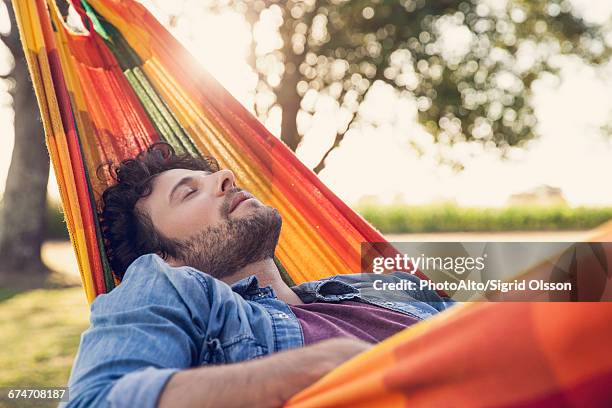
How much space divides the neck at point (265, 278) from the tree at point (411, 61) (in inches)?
222

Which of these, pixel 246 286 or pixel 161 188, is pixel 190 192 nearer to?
pixel 161 188

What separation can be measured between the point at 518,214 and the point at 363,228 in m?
10.6

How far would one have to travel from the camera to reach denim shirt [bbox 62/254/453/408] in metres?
0.94

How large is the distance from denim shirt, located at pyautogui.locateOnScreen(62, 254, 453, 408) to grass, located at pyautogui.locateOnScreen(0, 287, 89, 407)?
189 cm

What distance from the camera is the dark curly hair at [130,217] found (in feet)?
5.40

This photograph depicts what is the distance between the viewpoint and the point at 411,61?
7422mm

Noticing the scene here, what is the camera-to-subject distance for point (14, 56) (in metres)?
4.75

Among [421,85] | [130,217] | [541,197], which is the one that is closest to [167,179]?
[130,217]

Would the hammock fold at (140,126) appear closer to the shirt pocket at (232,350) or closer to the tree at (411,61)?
the shirt pocket at (232,350)

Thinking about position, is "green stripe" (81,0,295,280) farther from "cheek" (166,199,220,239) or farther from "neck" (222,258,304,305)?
"neck" (222,258,304,305)

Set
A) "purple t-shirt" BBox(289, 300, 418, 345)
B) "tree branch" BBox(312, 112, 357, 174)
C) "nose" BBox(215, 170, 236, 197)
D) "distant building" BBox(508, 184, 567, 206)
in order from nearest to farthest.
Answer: "purple t-shirt" BBox(289, 300, 418, 345)
"nose" BBox(215, 170, 236, 197)
"tree branch" BBox(312, 112, 357, 174)
"distant building" BBox(508, 184, 567, 206)

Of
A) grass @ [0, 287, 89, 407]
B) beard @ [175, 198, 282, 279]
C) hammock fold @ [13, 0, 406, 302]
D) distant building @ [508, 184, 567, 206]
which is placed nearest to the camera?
beard @ [175, 198, 282, 279]

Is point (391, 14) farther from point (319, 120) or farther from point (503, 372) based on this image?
point (503, 372)

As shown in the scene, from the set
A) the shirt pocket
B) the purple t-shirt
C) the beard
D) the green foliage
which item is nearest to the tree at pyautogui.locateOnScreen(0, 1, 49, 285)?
the beard
